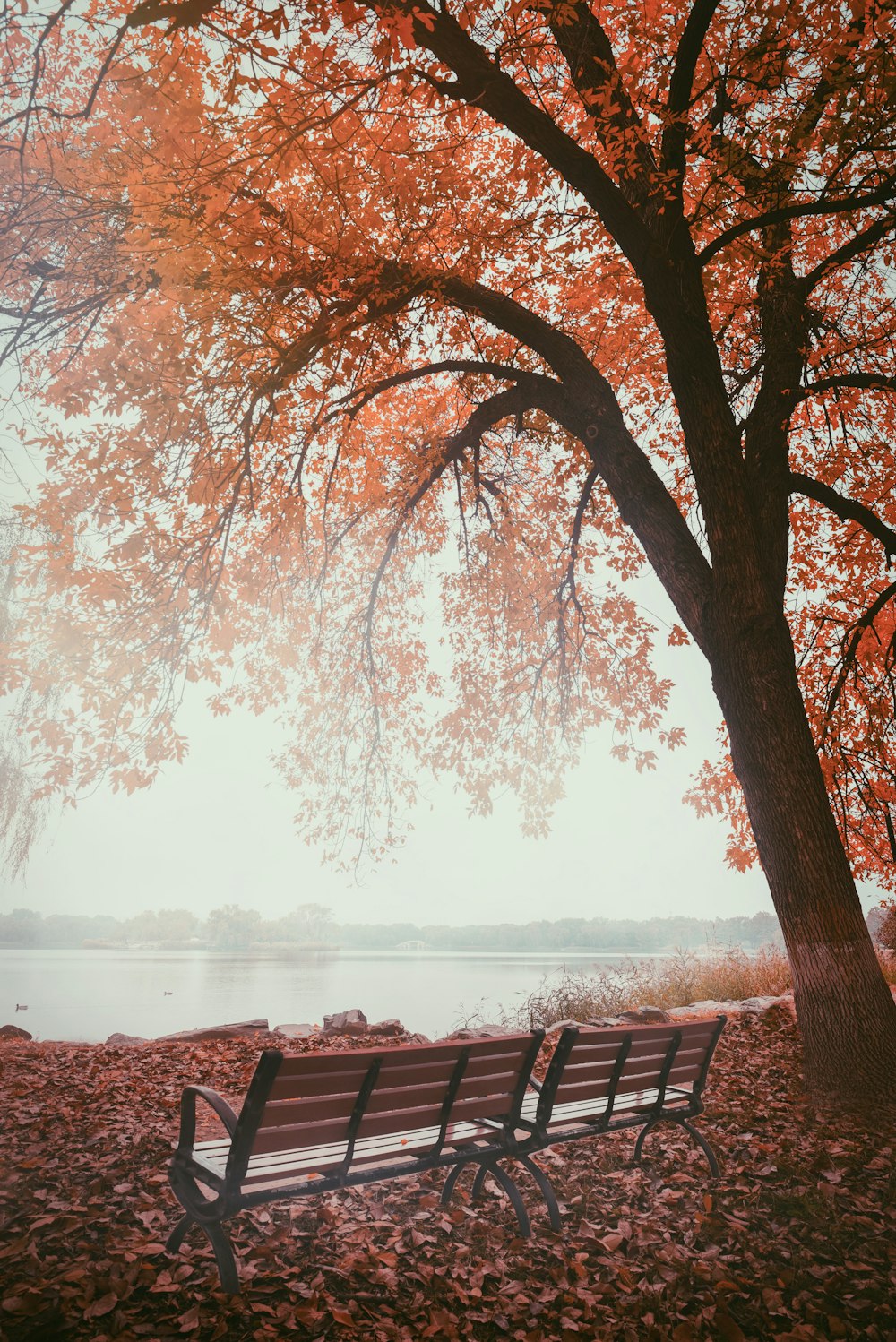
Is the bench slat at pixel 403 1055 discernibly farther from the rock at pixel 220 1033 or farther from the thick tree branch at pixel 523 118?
the thick tree branch at pixel 523 118

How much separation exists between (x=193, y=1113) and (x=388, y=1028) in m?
5.55

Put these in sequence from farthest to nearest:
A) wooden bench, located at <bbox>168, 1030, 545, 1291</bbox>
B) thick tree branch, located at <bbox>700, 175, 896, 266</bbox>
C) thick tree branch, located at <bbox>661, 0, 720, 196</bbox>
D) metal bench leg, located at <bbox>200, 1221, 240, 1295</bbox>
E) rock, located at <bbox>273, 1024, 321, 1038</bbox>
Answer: rock, located at <bbox>273, 1024, 321, 1038</bbox>
thick tree branch, located at <bbox>661, 0, 720, 196</bbox>
thick tree branch, located at <bbox>700, 175, 896, 266</bbox>
wooden bench, located at <bbox>168, 1030, 545, 1291</bbox>
metal bench leg, located at <bbox>200, 1221, 240, 1295</bbox>

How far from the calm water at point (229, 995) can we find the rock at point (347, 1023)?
82 cm

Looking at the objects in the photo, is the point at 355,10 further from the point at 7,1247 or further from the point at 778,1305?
the point at 778,1305

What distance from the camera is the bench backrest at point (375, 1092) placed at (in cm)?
254

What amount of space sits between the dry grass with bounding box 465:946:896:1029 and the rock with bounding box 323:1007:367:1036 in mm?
1335

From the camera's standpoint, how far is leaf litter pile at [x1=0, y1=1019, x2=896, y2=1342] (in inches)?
95.6

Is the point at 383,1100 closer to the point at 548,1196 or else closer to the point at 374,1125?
the point at 374,1125

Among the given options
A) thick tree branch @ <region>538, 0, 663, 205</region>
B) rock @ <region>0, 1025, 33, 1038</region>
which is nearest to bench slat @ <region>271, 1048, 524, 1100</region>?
thick tree branch @ <region>538, 0, 663, 205</region>

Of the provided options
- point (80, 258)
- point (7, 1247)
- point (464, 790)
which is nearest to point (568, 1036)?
point (7, 1247)

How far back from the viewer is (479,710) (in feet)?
33.8

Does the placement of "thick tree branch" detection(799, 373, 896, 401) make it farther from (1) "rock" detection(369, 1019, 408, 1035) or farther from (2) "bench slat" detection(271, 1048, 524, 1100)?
(1) "rock" detection(369, 1019, 408, 1035)

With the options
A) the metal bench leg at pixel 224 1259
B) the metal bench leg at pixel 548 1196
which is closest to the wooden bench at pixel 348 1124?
the metal bench leg at pixel 224 1259

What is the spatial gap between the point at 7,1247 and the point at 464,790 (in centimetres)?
782
